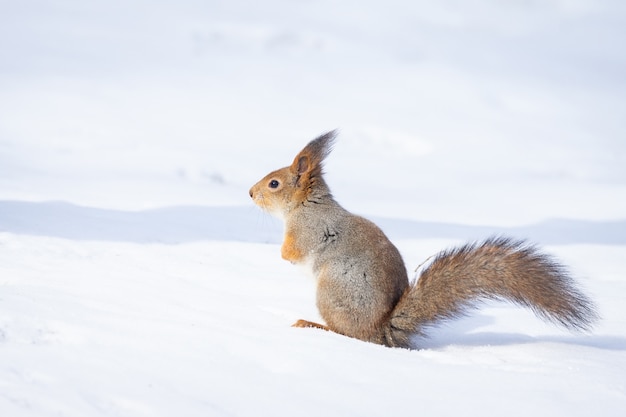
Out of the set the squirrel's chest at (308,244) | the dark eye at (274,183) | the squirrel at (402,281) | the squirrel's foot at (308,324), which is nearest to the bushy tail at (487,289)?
the squirrel at (402,281)

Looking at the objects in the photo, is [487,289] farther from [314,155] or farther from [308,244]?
[314,155]

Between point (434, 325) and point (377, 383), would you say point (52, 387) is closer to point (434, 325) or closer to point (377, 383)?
point (377, 383)

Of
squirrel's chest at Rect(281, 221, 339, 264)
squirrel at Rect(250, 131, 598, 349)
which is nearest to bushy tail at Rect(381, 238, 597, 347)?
squirrel at Rect(250, 131, 598, 349)

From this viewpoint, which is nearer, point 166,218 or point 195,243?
point 195,243

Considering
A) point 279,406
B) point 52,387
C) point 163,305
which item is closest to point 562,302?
point 279,406

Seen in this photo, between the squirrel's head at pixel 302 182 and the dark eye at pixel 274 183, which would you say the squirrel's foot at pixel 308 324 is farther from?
the dark eye at pixel 274 183

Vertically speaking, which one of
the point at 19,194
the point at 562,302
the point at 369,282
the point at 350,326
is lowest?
the point at 19,194

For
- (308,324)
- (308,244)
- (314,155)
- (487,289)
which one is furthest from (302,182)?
(487,289)
